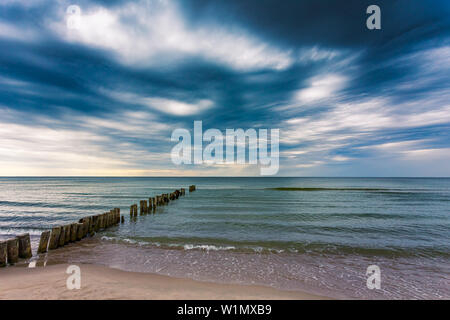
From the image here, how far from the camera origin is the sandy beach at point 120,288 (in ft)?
19.5

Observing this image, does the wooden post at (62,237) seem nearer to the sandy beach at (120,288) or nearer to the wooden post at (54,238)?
the wooden post at (54,238)

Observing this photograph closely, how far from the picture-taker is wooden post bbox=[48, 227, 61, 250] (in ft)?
34.8

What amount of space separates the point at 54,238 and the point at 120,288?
6934mm

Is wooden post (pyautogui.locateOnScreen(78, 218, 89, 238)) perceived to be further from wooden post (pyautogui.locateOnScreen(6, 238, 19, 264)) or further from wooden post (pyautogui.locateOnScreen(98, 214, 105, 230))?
wooden post (pyautogui.locateOnScreen(6, 238, 19, 264))

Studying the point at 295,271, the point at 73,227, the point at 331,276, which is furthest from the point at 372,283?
the point at 73,227

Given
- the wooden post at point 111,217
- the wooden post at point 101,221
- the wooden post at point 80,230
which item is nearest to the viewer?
the wooden post at point 80,230

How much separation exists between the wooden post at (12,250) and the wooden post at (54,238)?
1746 mm

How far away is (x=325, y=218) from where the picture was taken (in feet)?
61.7

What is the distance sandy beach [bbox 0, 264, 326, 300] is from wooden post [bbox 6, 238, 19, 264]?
104cm

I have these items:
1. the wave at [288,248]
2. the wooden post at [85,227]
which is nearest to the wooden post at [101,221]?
the wooden post at [85,227]
